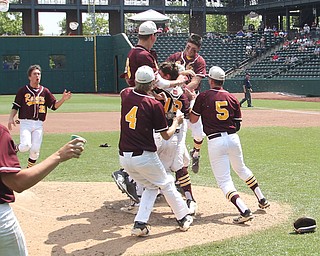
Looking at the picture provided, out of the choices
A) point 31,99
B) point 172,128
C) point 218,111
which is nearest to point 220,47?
point 31,99

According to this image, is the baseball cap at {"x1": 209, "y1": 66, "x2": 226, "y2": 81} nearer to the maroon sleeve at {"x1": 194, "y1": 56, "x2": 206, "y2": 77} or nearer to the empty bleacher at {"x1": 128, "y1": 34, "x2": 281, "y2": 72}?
the maroon sleeve at {"x1": 194, "y1": 56, "x2": 206, "y2": 77}

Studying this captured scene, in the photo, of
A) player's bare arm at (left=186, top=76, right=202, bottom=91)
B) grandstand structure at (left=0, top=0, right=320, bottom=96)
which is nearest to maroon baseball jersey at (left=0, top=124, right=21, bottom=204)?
player's bare arm at (left=186, top=76, right=202, bottom=91)

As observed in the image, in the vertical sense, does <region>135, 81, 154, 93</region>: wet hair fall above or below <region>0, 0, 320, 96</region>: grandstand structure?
below

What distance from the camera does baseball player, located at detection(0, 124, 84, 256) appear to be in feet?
11.8

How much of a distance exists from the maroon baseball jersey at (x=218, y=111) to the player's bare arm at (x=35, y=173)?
12.4ft

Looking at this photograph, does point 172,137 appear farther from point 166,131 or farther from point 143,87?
point 143,87

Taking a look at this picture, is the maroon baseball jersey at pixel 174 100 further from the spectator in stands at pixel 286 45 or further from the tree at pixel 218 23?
the tree at pixel 218 23

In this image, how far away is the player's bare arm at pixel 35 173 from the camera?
3.65 m

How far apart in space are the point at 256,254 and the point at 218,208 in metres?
2.41

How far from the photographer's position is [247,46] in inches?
1971

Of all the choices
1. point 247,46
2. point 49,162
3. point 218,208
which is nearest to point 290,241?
point 218,208

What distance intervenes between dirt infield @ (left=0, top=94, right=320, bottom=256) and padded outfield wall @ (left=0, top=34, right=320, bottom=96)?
1568 inches

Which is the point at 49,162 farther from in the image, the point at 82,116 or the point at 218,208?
the point at 82,116

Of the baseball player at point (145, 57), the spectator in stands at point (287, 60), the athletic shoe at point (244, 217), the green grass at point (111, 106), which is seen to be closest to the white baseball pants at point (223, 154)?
the athletic shoe at point (244, 217)
